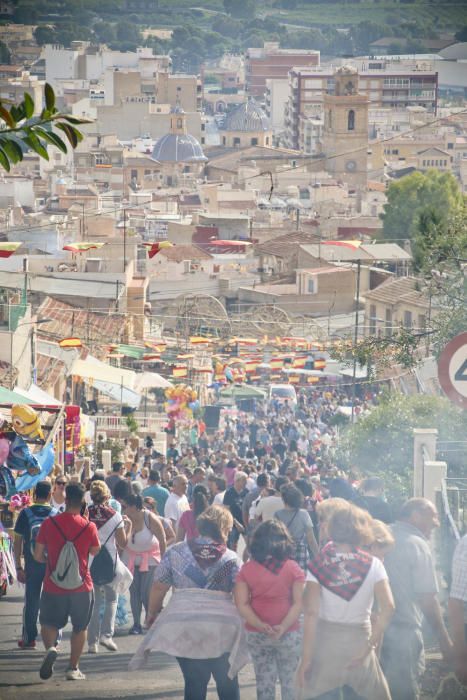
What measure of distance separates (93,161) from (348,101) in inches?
854

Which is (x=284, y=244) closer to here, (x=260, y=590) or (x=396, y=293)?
(x=396, y=293)

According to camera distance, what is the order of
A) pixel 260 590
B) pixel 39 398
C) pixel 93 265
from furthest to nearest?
pixel 93 265, pixel 39 398, pixel 260 590

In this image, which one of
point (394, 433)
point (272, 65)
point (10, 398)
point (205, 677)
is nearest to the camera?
point (205, 677)

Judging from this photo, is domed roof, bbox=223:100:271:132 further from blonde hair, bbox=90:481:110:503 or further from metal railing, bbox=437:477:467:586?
blonde hair, bbox=90:481:110:503

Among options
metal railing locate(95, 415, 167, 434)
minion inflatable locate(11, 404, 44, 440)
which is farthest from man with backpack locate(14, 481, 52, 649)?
metal railing locate(95, 415, 167, 434)

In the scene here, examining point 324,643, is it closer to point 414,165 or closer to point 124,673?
point 124,673

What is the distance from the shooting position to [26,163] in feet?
347

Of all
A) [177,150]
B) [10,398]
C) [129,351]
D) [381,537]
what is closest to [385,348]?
[10,398]

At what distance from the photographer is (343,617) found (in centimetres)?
588

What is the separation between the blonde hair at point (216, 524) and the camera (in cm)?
645

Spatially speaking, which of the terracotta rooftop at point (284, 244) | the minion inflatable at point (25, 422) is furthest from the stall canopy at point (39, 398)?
the terracotta rooftop at point (284, 244)

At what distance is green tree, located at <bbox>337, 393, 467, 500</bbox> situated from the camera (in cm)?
1516

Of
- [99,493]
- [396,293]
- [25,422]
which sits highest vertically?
[99,493]

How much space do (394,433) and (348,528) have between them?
40.0ft
